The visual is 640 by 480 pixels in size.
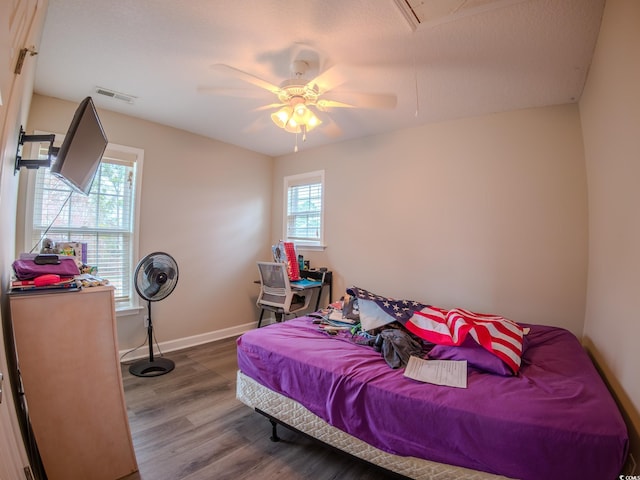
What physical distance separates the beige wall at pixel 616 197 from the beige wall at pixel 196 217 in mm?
3640

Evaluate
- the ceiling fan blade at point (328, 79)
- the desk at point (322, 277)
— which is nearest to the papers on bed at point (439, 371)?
the ceiling fan blade at point (328, 79)

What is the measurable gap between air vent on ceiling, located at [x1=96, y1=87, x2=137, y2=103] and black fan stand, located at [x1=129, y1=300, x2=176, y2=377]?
1915 millimetres

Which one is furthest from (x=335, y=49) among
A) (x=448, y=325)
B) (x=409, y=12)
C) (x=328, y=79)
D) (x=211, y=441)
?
(x=211, y=441)

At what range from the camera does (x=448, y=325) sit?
1952mm

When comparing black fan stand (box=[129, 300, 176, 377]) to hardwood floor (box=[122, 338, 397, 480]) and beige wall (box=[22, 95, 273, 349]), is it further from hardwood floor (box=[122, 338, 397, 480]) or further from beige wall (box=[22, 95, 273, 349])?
beige wall (box=[22, 95, 273, 349])

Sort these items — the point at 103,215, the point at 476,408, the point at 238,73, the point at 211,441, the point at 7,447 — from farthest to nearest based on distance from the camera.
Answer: the point at 103,215 → the point at 211,441 → the point at 238,73 → the point at 476,408 → the point at 7,447

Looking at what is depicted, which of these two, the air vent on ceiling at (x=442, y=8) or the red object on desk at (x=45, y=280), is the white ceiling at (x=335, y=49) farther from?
the red object on desk at (x=45, y=280)

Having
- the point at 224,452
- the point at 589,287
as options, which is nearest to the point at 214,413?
the point at 224,452

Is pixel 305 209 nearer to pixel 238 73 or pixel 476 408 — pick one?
pixel 238 73

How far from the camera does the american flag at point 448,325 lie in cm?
166

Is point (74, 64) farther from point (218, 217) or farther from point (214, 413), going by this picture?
point (214, 413)

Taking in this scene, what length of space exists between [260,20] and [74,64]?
1.54 meters

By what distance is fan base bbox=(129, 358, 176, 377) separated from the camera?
2.79 metres

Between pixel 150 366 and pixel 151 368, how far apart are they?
3 centimetres
